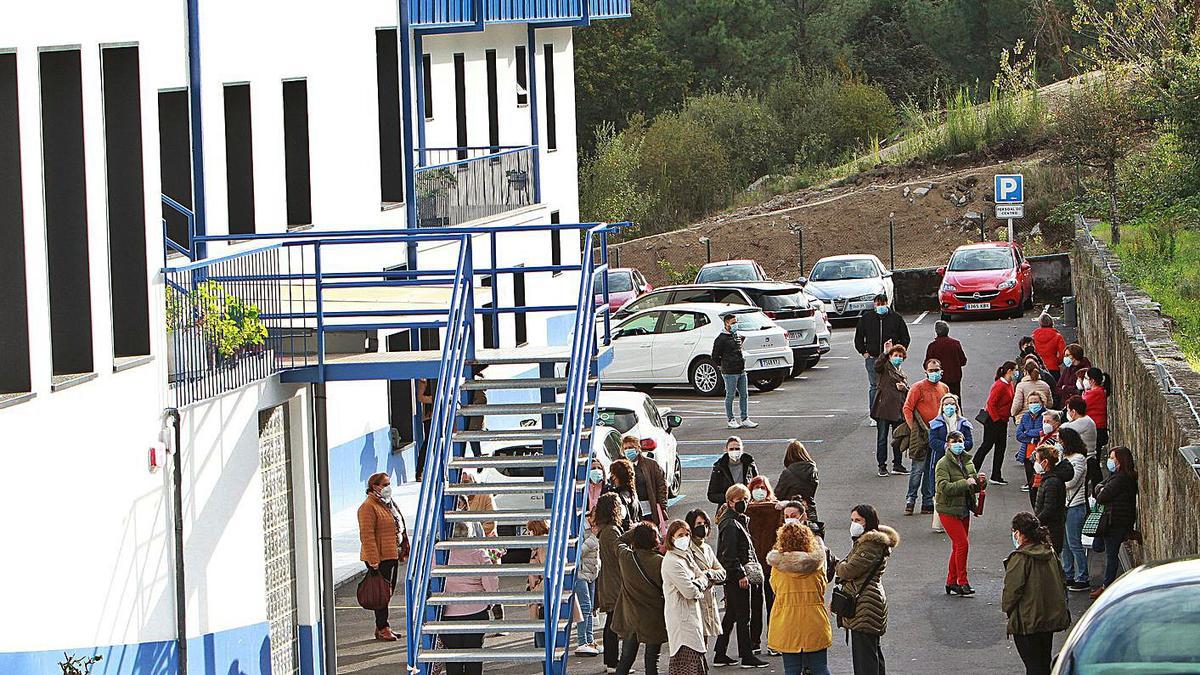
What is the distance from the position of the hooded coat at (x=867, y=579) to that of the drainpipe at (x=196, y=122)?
657 centimetres

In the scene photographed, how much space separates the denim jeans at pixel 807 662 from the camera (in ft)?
41.5

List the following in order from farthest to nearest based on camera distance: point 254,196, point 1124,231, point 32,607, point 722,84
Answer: point 722,84 → point 1124,231 → point 254,196 → point 32,607

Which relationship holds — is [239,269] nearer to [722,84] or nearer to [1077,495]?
[1077,495]

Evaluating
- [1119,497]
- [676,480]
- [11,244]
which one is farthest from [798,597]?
[676,480]

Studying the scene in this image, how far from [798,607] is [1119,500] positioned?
3972mm

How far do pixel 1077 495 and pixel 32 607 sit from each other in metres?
9.48

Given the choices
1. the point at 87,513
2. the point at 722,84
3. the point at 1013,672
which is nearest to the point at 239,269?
the point at 87,513

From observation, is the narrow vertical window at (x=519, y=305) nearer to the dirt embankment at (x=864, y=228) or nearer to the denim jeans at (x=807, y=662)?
the denim jeans at (x=807, y=662)

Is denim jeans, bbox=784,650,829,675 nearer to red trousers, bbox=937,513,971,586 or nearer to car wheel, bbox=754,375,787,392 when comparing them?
red trousers, bbox=937,513,971,586

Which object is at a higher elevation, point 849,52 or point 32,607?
point 849,52

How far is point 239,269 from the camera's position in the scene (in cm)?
1477

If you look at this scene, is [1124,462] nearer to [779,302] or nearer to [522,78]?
[779,302]

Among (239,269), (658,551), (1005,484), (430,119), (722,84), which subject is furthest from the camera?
(722,84)

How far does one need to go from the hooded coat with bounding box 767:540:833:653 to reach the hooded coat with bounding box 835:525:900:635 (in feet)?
0.59
